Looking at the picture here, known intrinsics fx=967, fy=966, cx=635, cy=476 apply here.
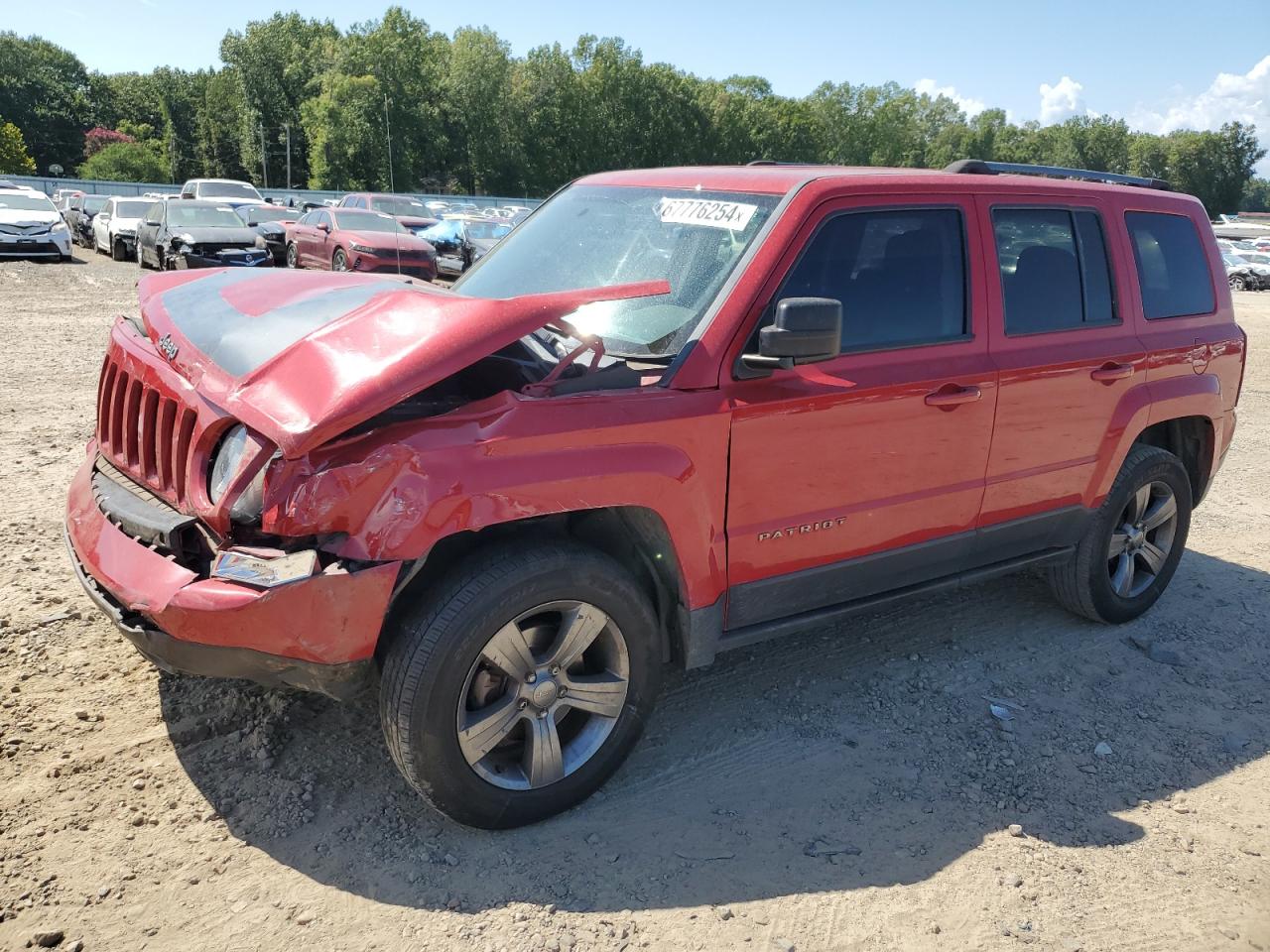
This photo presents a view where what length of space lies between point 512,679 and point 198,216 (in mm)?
18128

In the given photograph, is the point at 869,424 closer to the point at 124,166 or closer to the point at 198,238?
the point at 198,238

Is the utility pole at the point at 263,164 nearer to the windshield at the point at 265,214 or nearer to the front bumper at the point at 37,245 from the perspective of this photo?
the windshield at the point at 265,214

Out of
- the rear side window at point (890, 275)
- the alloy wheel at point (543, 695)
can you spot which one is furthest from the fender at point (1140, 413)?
the alloy wheel at point (543, 695)

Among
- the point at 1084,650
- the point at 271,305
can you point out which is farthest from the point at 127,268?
the point at 1084,650

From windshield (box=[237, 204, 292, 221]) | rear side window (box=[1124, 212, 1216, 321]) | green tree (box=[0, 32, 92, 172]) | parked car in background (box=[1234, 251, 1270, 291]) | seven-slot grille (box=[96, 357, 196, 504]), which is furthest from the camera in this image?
green tree (box=[0, 32, 92, 172])

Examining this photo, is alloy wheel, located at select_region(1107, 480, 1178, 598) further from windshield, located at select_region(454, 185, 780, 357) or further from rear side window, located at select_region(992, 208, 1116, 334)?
windshield, located at select_region(454, 185, 780, 357)

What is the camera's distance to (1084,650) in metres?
4.58

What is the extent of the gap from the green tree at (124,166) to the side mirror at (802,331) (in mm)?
80954

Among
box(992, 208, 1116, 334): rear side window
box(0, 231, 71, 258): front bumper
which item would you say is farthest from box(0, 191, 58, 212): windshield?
box(992, 208, 1116, 334): rear side window

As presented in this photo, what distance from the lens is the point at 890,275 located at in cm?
360

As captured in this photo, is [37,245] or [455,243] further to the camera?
[455,243]

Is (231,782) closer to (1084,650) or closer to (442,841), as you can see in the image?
(442,841)

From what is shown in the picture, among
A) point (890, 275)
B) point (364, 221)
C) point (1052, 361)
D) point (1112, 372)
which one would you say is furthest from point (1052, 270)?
point (364, 221)

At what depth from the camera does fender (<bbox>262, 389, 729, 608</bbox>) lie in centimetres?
262
